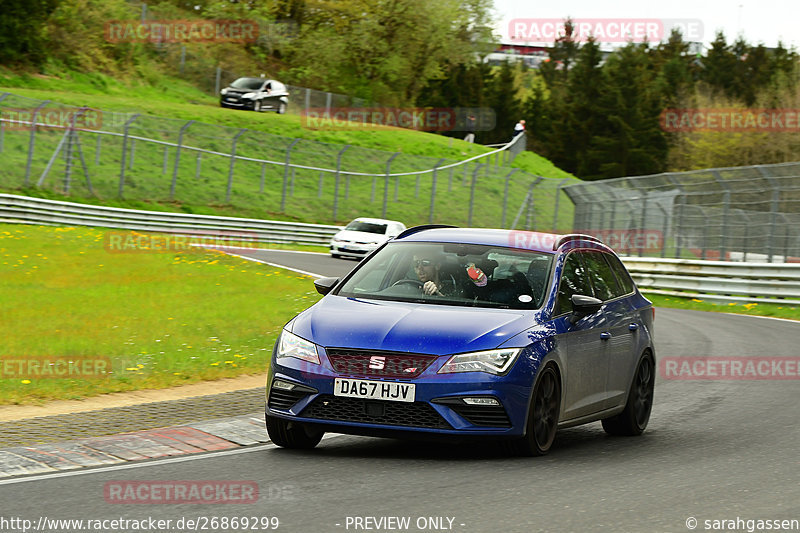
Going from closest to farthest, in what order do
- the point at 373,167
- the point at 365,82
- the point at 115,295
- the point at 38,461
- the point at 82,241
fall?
the point at 38,461
the point at 115,295
the point at 82,241
the point at 373,167
the point at 365,82

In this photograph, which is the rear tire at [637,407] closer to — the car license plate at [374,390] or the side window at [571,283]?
the side window at [571,283]

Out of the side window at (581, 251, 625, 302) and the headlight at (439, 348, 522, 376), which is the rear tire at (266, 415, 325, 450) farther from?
the side window at (581, 251, 625, 302)

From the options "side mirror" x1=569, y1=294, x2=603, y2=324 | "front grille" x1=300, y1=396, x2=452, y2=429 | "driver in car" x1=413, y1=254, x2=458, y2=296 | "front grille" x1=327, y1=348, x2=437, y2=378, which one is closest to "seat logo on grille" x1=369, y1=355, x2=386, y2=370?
"front grille" x1=327, y1=348, x2=437, y2=378

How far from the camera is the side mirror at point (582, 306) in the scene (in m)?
8.63

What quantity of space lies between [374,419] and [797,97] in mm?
84738

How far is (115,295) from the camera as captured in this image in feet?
67.5

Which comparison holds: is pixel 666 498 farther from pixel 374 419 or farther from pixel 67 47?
pixel 67 47

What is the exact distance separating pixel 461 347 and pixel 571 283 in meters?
1.73

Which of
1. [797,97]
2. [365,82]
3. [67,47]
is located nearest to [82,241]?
[67,47]

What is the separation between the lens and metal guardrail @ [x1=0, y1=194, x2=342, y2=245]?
35.7 meters

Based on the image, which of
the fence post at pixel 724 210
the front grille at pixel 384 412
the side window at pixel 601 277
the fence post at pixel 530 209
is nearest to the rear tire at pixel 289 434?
the front grille at pixel 384 412

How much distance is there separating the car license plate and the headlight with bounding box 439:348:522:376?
25 centimetres

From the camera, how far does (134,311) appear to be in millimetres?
18344

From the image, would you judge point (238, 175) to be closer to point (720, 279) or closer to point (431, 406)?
point (720, 279)
